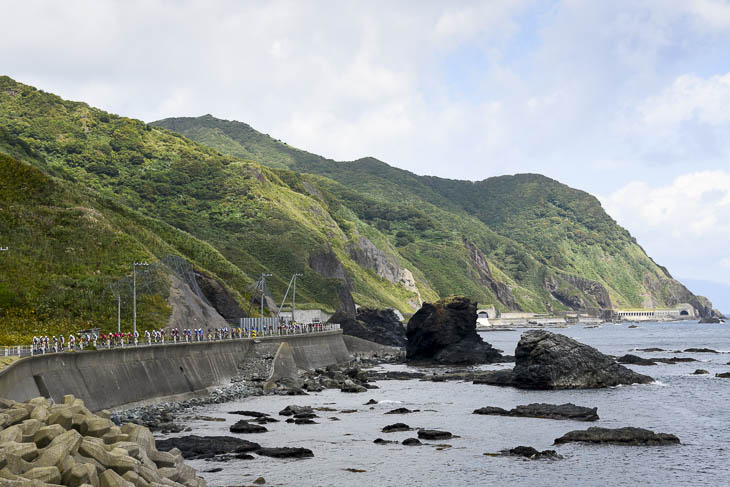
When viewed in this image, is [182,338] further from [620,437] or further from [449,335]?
[449,335]

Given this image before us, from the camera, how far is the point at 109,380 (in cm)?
5650

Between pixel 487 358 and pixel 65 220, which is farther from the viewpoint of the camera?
pixel 487 358

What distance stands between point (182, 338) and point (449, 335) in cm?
5735

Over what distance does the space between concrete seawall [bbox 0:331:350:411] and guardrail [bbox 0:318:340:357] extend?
1.40 m

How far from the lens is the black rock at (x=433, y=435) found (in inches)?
2061

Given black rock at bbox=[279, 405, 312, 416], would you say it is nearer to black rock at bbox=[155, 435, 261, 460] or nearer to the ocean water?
the ocean water

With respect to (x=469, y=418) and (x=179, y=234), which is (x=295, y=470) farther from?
(x=179, y=234)

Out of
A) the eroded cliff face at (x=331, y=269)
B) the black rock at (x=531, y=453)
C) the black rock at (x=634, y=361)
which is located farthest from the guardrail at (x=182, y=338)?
the eroded cliff face at (x=331, y=269)

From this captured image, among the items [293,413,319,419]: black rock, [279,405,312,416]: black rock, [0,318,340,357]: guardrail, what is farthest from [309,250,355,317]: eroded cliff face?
[293,413,319,419]: black rock

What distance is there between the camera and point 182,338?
80875 millimetres

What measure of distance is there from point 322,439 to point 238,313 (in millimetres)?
70393

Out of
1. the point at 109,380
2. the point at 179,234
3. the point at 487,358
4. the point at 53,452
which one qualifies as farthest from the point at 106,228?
the point at 53,452

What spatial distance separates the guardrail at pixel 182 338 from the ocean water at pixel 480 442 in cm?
915

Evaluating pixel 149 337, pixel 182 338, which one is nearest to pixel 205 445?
pixel 149 337
